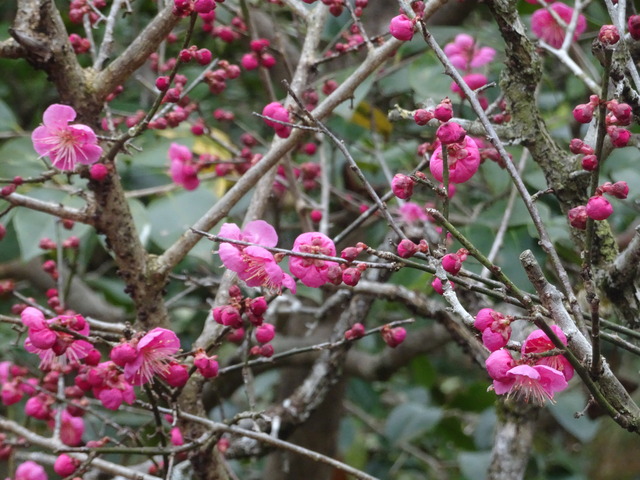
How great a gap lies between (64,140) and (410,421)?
1764 millimetres

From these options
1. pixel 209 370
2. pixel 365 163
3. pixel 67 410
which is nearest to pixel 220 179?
pixel 365 163

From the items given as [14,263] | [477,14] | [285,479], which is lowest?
[285,479]

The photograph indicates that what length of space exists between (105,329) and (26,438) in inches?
14.1

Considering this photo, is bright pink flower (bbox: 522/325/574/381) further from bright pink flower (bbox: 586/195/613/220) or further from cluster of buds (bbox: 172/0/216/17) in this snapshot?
cluster of buds (bbox: 172/0/216/17)

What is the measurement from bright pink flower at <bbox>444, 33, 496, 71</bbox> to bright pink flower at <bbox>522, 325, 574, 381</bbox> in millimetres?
1068

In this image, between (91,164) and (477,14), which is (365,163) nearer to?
(477,14)

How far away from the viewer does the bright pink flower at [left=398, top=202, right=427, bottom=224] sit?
1.87 metres

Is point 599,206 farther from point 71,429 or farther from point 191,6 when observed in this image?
point 71,429

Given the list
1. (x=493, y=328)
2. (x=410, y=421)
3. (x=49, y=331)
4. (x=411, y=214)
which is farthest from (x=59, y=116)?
(x=410, y=421)

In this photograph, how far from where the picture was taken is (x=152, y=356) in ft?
3.49

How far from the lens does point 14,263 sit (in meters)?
2.72

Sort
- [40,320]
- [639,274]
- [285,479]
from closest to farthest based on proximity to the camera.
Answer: [40,320], [639,274], [285,479]

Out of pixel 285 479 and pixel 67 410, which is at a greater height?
pixel 67 410

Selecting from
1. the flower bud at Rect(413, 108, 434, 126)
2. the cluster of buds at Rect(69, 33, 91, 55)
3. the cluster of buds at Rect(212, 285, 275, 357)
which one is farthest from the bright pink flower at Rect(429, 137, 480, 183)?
the cluster of buds at Rect(69, 33, 91, 55)
